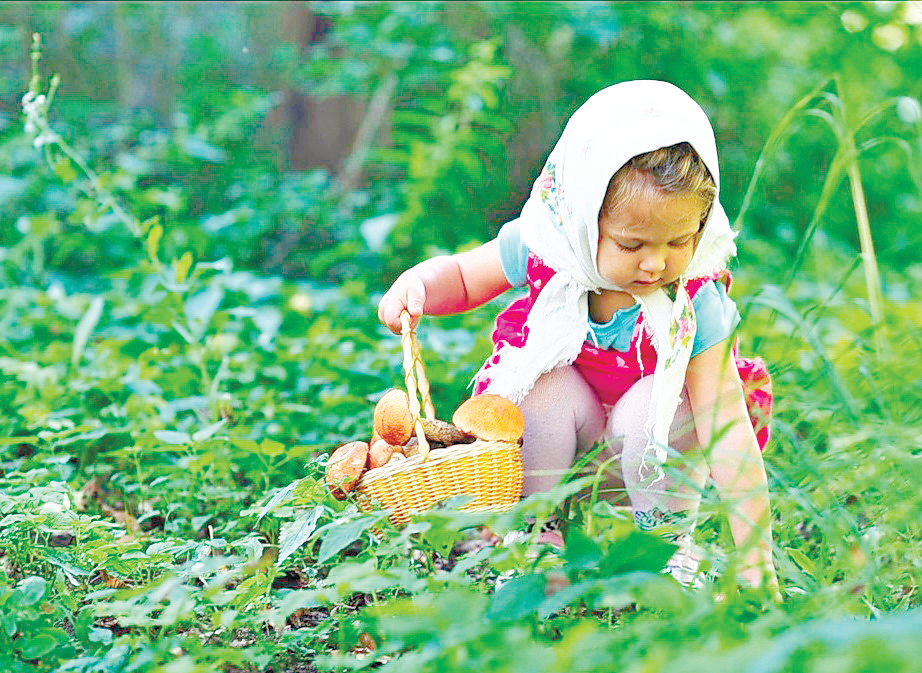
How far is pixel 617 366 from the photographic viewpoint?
1.95 metres

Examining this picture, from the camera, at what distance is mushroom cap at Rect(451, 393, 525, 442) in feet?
5.78

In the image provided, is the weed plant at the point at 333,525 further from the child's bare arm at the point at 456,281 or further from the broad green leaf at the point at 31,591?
the child's bare arm at the point at 456,281

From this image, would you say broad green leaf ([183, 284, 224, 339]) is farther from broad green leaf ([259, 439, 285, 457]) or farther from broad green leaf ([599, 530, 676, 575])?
broad green leaf ([599, 530, 676, 575])

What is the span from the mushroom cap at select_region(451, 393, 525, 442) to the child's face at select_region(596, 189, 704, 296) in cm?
27

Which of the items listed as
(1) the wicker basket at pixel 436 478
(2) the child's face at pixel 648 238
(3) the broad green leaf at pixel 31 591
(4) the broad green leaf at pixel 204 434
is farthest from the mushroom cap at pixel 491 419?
(3) the broad green leaf at pixel 31 591

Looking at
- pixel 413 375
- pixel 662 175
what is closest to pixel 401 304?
pixel 413 375

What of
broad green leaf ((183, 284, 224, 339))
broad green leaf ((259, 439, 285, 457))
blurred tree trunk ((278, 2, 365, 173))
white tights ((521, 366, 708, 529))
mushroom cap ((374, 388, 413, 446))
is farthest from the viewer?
blurred tree trunk ((278, 2, 365, 173))

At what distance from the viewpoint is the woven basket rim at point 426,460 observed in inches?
66.3

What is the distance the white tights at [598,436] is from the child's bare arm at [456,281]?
21 centimetres

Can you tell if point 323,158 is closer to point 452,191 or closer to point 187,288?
point 452,191

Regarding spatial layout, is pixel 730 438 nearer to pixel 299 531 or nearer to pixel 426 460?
pixel 426 460

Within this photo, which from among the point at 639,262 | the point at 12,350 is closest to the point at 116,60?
the point at 12,350

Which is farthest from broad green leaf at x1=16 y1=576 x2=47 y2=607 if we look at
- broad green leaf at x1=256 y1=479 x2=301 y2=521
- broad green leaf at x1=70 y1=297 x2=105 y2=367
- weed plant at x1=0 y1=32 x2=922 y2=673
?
broad green leaf at x1=70 y1=297 x2=105 y2=367

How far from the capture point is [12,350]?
2811mm
